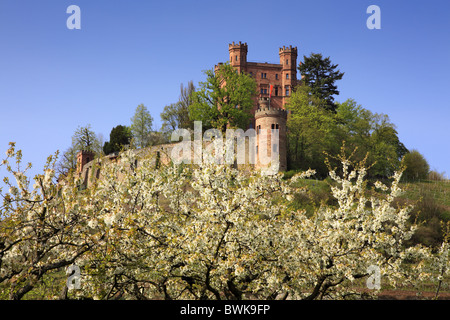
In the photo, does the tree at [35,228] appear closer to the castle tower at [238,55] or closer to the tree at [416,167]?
the tree at [416,167]

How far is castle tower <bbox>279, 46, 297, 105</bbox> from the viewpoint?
74625 millimetres

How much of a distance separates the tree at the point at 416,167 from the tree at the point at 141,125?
42310 millimetres

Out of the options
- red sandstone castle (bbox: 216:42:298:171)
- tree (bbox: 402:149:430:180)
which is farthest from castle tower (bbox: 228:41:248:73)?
tree (bbox: 402:149:430:180)

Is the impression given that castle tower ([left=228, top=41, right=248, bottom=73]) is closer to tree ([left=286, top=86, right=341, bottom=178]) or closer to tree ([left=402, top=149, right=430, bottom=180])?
tree ([left=286, top=86, right=341, bottom=178])

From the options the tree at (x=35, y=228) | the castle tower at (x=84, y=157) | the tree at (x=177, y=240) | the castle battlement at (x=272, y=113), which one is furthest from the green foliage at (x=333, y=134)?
the tree at (x=35, y=228)

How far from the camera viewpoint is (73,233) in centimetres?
1055

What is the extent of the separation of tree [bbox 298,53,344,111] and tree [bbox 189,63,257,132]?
11545 mm

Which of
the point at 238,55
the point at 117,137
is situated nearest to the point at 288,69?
the point at 238,55

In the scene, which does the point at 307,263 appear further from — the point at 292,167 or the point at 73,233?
the point at 292,167

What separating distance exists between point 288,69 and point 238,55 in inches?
360

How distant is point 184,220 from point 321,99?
182ft

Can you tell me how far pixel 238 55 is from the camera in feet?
245
